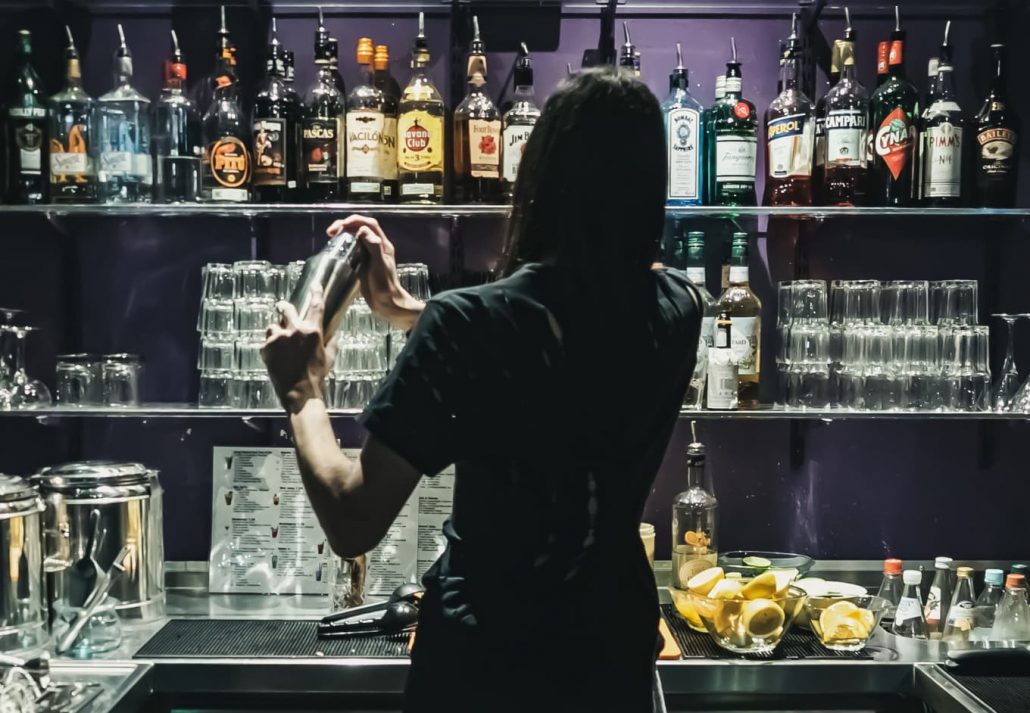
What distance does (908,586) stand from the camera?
2.04 m

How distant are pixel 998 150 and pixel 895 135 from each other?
220mm

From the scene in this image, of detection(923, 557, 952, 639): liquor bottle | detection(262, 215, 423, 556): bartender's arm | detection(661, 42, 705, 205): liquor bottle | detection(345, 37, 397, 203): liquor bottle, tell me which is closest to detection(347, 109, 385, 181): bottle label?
detection(345, 37, 397, 203): liquor bottle

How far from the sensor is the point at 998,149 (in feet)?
7.17

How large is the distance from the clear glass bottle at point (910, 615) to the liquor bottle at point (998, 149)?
80cm

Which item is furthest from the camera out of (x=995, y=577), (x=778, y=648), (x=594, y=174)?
(x=995, y=577)

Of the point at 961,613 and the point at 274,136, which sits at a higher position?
the point at 274,136

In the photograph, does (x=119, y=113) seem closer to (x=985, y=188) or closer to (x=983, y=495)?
(x=985, y=188)

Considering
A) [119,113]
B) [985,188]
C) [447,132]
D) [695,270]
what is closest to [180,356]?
[119,113]

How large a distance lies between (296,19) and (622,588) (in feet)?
5.54

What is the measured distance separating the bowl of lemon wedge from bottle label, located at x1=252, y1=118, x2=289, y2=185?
1.16 meters

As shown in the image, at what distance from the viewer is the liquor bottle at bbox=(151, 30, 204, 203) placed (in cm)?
220

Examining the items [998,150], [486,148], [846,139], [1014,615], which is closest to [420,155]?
[486,148]

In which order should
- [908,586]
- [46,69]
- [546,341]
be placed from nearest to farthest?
1. [546,341]
2. [908,586]
3. [46,69]

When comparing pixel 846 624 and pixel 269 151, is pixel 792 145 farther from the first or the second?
pixel 269 151
